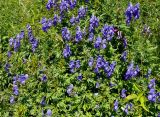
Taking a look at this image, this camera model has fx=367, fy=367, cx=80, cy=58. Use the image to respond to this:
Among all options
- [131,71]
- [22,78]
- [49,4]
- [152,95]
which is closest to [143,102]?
[152,95]

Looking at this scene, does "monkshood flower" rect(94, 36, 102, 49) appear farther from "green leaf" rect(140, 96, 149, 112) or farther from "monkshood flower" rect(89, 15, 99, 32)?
"green leaf" rect(140, 96, 149, 112)

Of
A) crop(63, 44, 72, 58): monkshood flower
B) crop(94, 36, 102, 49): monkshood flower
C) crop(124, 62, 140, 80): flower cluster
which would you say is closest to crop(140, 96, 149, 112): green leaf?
crop(124, 62, 140, 80): flower cluster

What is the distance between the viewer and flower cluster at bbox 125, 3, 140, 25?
461 cm

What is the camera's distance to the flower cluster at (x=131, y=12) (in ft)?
15.1

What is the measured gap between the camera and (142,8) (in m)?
5.49

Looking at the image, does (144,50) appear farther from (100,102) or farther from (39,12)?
(39,12)

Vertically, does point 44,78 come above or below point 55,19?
below

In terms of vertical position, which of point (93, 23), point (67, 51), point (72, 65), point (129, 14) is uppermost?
point (129, 14)

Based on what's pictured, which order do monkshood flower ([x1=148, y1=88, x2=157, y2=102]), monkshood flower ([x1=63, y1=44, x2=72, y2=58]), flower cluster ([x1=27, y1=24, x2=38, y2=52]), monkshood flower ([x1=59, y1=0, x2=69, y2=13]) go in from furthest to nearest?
monkshood flower ([x1=59, y1=0, x2=69, y2=13])
flower cluster ([x1=27, y1=24, x2=38, y2=52])
monkshood flower ([x1=63, y1=44, x2=72, y2=58])
monkshood flower ([x1=148, y1=88, x2=157, y2=102])

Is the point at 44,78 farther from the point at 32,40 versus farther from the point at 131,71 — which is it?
the point at 131,71

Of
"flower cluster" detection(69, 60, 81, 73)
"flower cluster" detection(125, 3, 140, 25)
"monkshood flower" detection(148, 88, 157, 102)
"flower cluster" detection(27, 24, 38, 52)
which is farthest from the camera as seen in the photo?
"flower cluster" detection(27, 24, 38, 52)

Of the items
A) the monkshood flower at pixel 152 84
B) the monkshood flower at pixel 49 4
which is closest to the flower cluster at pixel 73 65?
the monkshood flower at pixel 152 84

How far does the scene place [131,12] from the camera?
4625mm

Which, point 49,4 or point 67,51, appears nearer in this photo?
point 67,51
